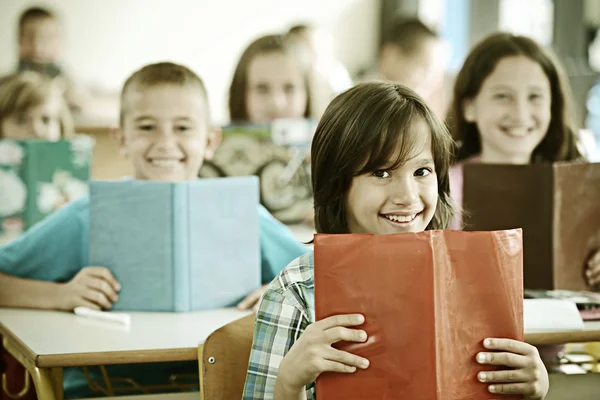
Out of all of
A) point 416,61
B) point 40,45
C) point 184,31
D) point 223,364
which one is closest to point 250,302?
point 223,364

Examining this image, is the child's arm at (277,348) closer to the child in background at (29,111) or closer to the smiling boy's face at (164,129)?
the smiling boy's face at (164,129)

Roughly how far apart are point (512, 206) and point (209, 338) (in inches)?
31.5

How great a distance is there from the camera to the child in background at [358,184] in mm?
1338

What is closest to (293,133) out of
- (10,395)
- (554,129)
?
(554,129)

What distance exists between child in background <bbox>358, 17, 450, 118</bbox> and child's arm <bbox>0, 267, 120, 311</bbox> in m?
2.74

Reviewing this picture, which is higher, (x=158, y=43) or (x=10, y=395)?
(x=158, y=43)

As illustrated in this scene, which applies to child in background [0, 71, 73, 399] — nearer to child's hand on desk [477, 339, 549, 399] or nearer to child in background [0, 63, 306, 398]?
child in background [0, 63, 306, 398]

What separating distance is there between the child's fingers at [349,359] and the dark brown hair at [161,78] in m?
1.03

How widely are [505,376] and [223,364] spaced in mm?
457

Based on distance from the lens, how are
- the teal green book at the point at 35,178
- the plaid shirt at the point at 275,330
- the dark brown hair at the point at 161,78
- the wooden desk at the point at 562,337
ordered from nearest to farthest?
the plaid shirt at the point at 275,330 → the wooden desk at the point at 562,337 → the dark brown hair at the point at 161,78 → the teal green book at the point at 35,178

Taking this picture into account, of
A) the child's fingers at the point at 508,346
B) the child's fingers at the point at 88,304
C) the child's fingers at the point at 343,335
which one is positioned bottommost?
the child's fingers at the point at 508,346

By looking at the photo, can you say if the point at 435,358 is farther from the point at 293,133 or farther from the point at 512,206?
the point at 293,133

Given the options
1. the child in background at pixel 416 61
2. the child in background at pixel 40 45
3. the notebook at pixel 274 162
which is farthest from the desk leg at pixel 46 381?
the child in background at pixel 40 45

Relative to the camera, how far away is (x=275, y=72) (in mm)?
3234
